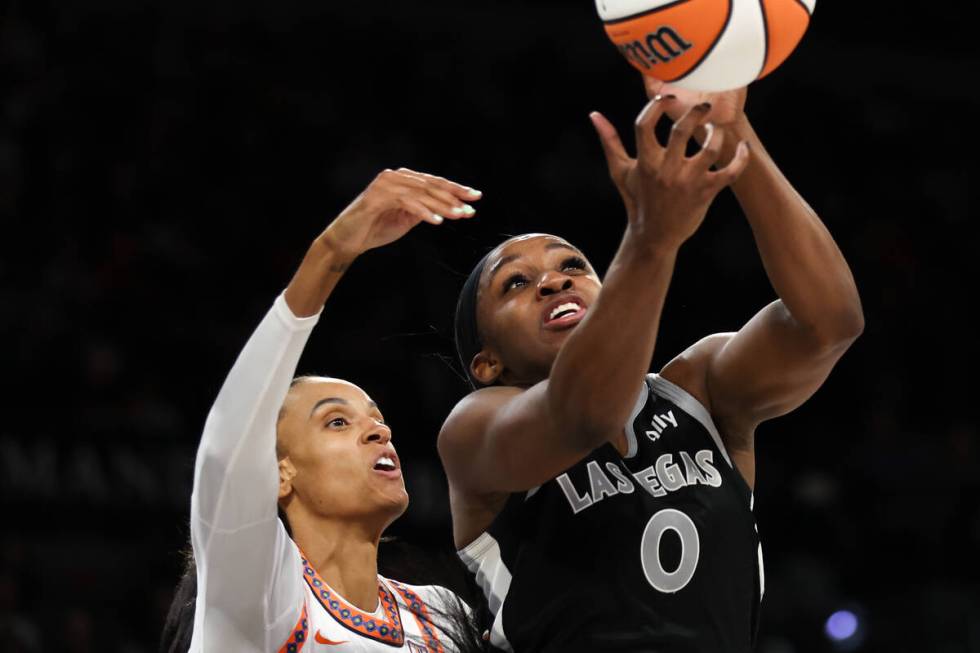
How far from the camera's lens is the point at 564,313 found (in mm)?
3164

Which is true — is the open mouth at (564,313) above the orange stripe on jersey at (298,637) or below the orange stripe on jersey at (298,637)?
above

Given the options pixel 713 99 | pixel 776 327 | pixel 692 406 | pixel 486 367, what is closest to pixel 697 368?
pixel 692 406

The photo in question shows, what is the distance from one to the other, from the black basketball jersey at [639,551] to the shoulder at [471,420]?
24cm

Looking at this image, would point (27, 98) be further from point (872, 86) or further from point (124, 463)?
point (872, 86)

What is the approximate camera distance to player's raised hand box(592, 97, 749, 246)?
2.41m

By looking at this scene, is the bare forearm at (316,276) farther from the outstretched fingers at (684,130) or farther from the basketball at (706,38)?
the outstretched fingers at (684,130)

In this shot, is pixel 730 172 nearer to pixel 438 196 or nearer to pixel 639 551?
pixel 438 196

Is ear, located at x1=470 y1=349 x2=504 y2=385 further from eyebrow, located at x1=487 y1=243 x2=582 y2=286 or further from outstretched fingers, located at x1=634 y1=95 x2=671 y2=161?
outstretched fingers, located at x1=634 y1=95 x2=671 y2=161

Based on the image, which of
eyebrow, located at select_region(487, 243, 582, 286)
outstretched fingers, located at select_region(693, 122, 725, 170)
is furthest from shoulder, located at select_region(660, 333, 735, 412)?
outstretched fingers, located at select_region(693, 122, 725, 170)

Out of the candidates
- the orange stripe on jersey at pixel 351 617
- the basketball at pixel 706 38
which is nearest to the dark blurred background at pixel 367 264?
the orange stripe on jersey at pixel 351 617

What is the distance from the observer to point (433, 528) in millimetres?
8398

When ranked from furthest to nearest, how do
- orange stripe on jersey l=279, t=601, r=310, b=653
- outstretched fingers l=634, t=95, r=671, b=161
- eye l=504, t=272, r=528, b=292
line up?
orange stripe on jersey l=279, t=601, r=310, b=653 → eye l=504, t=272, r=528, b=292 → outstretched fingers l=634, t=95, r=671, b=161

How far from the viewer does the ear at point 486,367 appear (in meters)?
3.33

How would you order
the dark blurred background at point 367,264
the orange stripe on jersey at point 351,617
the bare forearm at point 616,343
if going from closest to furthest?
the bare forearm at point 616,343 → the orange stripe on jersey at point 351,617 → the dark blurred background at point 367,264
